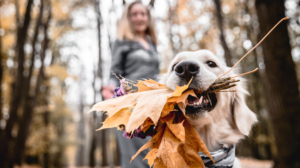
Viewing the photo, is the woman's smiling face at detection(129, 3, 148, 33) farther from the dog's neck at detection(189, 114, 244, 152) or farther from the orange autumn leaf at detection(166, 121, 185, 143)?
the orange autumn leaf at detection(166, 121, 185, 143)

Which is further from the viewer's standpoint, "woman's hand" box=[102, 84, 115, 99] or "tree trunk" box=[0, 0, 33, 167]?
"tree trunk" box=[0, 0, 33, 167]

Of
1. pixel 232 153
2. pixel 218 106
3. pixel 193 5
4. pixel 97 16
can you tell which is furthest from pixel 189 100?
pixel 97 16

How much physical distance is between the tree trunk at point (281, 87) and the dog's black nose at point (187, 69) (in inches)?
94.9

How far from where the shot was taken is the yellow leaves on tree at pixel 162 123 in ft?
4.10

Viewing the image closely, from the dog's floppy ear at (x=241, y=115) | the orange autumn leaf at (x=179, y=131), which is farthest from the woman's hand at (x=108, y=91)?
the dog's floppy ear at (x=241, y=115)

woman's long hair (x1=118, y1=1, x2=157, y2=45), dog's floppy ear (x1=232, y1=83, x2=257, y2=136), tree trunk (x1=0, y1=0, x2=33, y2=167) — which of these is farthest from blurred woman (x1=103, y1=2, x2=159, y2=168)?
tree trunk (x1=0, y1=0, x2=33, y2=167)

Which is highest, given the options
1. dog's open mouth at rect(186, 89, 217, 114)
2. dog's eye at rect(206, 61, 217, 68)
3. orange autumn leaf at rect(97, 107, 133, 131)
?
dog's eye at rect(206, 61, 217, 68)

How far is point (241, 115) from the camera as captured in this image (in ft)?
7.18

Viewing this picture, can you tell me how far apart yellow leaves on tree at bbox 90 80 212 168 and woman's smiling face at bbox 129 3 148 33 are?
5.45 feet

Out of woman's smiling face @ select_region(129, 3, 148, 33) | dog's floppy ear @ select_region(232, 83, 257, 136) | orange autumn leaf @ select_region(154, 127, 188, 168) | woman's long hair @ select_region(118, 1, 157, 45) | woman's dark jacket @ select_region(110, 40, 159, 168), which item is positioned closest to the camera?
orange autumn leaf @ select_region(154, 127, 188, 168)

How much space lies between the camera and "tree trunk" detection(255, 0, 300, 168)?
318 cm

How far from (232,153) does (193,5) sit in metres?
10.6

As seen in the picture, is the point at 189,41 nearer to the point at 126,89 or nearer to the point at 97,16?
the point at 97,16

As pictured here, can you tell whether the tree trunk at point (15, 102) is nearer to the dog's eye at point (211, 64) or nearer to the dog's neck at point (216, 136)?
the dog's neck at point (216, 136)
